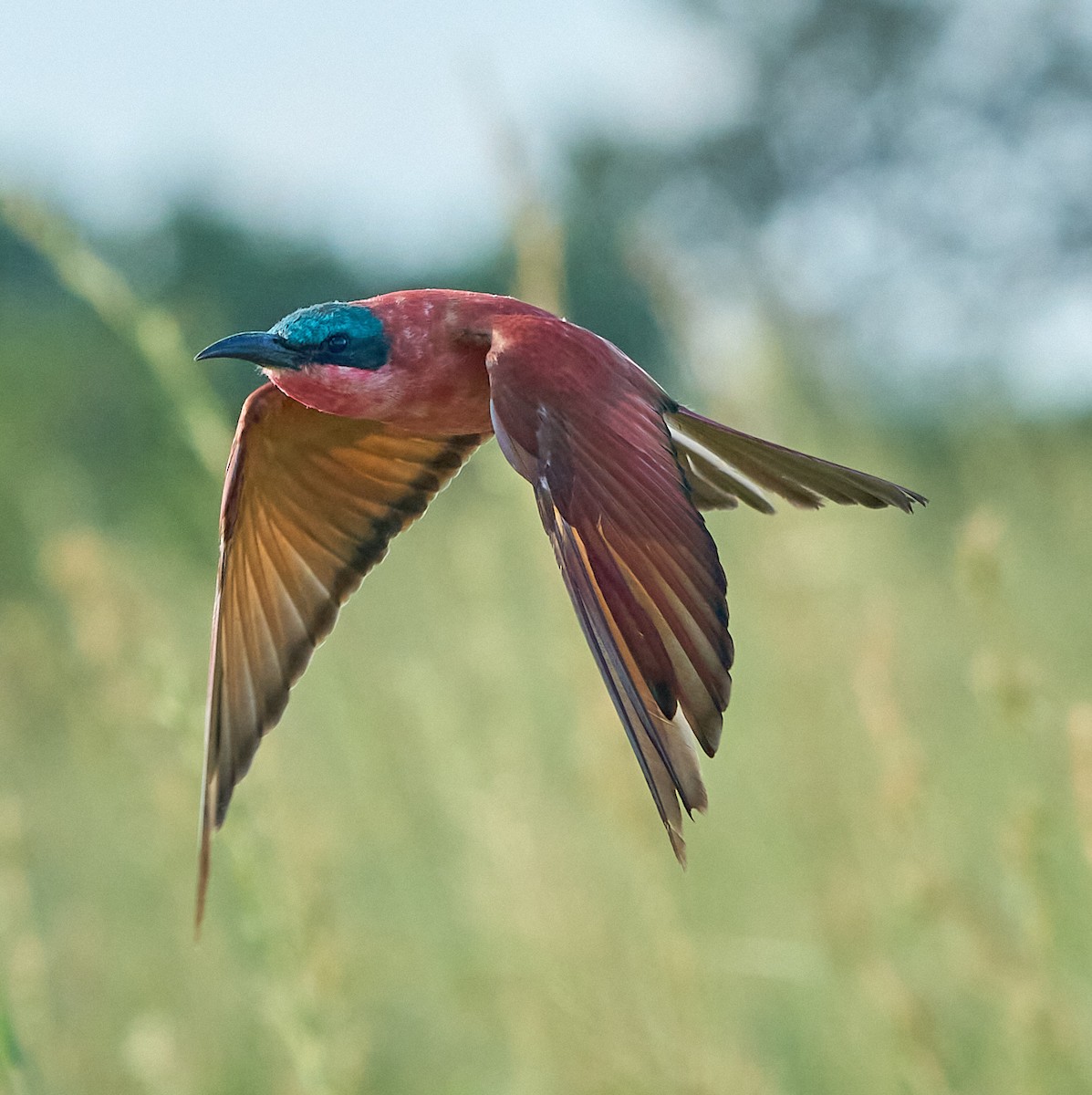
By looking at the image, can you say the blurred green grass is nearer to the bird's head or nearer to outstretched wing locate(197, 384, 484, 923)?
outstretched wing locate(197, 384, 484, 923)

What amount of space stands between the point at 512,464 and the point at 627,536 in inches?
2.2

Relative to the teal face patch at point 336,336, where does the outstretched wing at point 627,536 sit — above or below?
below

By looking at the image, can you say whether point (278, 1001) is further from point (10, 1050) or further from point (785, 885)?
point (785, 885)

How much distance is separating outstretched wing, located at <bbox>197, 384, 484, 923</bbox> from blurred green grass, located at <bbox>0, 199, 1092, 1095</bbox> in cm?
7

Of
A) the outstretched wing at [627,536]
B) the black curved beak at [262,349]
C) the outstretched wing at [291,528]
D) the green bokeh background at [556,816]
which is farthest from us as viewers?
the green bokeh background at [556,816]

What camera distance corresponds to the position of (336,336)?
0.72 m

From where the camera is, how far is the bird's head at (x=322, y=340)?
72 cm

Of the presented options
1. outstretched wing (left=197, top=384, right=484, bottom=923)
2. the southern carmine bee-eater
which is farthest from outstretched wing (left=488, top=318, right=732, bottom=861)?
outstretched wing (left=197, top=384, right=484, bottom=923)

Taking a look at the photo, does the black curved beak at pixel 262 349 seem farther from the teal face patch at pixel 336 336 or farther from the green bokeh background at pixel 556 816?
the green bokeh background at pixel 556 816

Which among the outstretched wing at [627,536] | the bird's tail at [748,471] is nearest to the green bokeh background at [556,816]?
the bird's tail at [748,471]

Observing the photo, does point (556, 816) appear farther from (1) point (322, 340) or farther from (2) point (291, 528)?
(1) point (322, 340)

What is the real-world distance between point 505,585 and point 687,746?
5.39 ft

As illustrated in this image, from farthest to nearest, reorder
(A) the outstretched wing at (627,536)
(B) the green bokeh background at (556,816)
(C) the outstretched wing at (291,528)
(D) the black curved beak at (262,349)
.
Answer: (B) the green bokeh background at (556,816) < (C) the outstretched wing at (291,528) < (D) the black curved beak at (262,349) < (A) the outstretched wing at (627,536)

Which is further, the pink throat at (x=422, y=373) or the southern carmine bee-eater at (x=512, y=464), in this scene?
the pink throat at (x=422, y=373)
